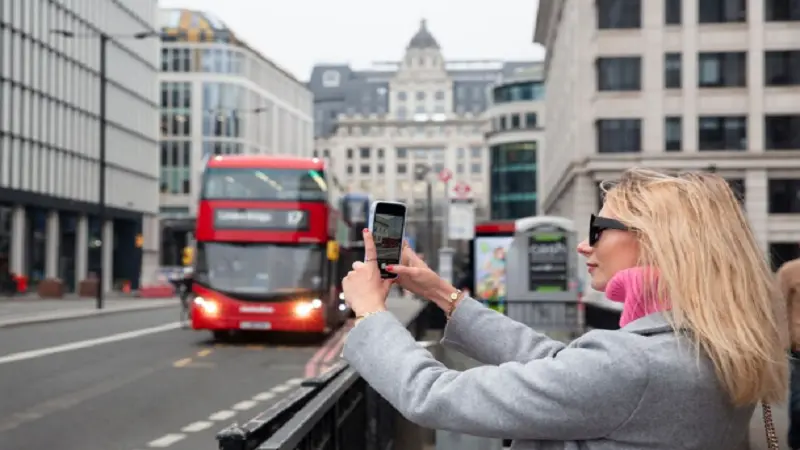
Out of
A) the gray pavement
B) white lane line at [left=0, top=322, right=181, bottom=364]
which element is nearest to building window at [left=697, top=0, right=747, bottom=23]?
white lane line at [left=0, top=322, right=181, bottom=364]

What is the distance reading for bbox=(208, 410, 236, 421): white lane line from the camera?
38.4 feet

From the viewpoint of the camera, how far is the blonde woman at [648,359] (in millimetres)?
1914

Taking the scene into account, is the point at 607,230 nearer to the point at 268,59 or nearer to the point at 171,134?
the point at 171,134

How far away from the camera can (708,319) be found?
1964 mm

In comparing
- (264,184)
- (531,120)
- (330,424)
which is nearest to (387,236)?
(330,424)

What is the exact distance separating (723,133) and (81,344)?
32.6 meters

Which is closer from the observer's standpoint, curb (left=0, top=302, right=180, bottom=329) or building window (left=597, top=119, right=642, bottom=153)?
curb (left=0, top=302, right=180, bottom=329)

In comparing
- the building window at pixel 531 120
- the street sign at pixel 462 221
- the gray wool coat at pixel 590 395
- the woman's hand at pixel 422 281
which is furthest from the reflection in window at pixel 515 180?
the gray wool coat at pixel 590 395

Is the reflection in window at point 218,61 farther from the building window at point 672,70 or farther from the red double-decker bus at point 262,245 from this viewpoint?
the red double-decker bus at point 262,245

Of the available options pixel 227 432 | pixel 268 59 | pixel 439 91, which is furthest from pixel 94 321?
pixel 439 91

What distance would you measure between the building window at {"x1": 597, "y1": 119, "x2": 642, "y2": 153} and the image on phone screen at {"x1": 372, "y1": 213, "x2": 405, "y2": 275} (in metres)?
46.2

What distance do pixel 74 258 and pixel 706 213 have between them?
63.8 m

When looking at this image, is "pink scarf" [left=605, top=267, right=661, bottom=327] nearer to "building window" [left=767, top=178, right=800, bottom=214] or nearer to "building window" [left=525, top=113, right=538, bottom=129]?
"building window" [left=767, top=178, right=800, bottom=214]

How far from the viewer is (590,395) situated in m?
1.90
